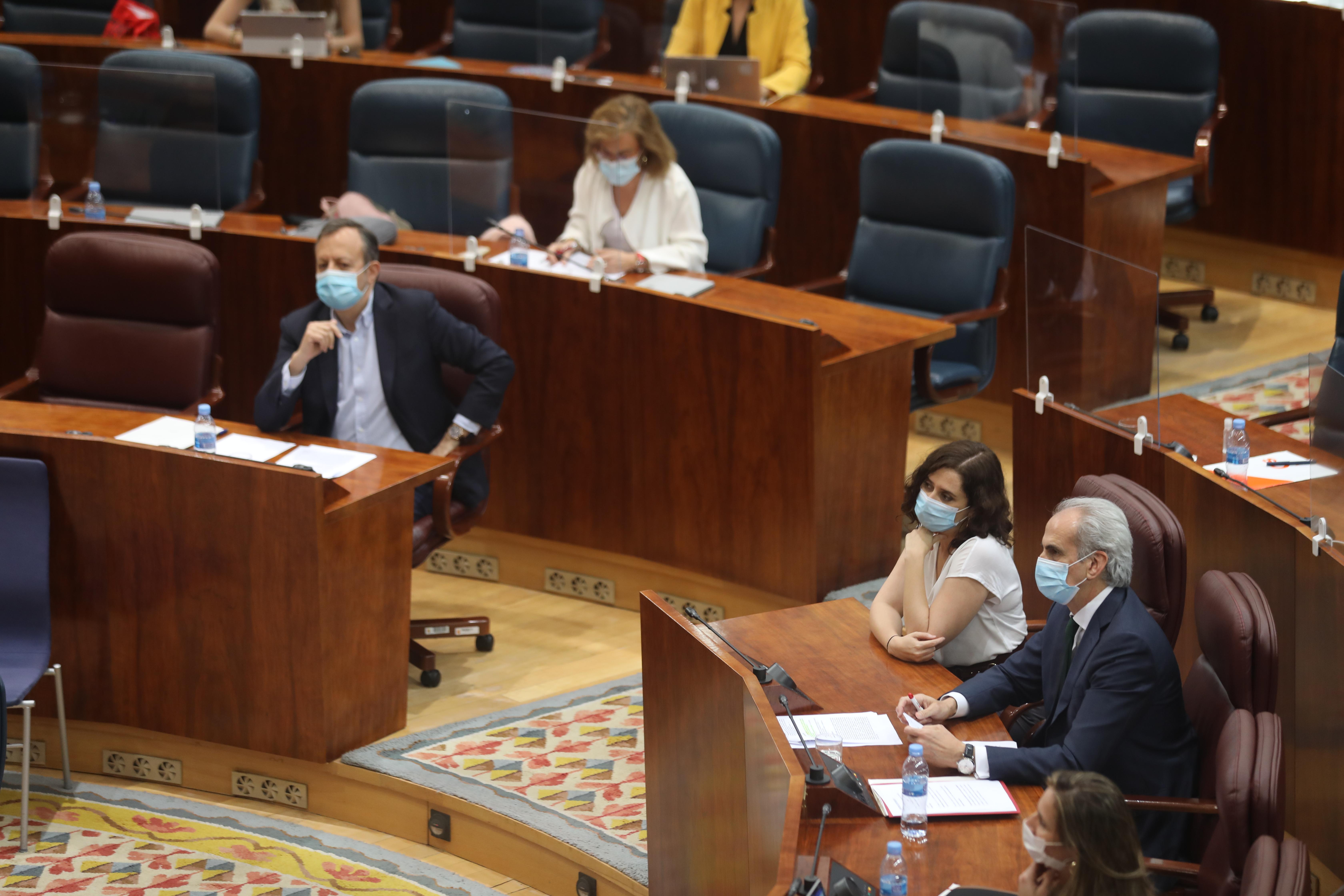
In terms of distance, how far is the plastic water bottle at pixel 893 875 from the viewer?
2400 millimetres

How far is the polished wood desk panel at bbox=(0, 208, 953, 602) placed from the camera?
4.36 m

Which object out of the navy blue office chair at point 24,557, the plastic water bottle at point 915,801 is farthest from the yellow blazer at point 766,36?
the plastic water bottle at point 915,801

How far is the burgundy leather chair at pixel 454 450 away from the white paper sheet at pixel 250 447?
1.30 ft

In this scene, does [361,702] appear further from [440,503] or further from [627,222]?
[627,222]

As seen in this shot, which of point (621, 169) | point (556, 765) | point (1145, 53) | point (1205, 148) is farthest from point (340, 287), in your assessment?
point (1145, 53)

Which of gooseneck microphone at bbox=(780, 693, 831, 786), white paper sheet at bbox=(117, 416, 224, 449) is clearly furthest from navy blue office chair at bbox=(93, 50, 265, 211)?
gooseneck microphone at bbox=(780, 693, 831, 786)

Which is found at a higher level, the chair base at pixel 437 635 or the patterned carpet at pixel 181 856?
the chair base at pixel 437 635

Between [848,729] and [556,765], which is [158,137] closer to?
[556,765]

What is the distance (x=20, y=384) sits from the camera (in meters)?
4.75

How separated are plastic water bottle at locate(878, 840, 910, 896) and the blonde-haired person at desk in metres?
4.74

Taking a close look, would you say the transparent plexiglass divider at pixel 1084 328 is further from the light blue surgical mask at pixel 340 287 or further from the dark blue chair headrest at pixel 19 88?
the dark blue chair headrest at pixel 19 88

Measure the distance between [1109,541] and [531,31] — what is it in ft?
15.5

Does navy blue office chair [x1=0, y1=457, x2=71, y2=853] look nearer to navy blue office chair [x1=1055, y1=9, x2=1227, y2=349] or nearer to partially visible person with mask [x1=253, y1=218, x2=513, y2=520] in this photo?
partially visible person with mask [x1=253, y1=218, x2=513, y2=520]

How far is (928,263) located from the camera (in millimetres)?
5094
